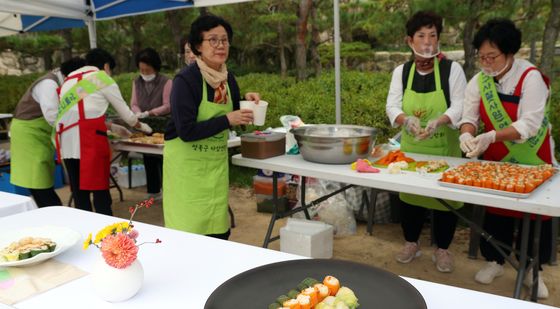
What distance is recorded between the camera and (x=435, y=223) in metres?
3.10

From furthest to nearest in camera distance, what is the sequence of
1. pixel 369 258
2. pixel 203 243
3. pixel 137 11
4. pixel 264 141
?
pixel 137 11, pixel 369 258, pixel 264 141, pixel 203 243

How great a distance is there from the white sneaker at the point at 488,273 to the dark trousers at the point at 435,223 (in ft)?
0.89

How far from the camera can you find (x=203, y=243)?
60.2 inches

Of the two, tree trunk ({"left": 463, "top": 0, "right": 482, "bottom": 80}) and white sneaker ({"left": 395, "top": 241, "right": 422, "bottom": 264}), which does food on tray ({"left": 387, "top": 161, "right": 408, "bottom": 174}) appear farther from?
tree trunk ({"left": 463, "top": 0, "right": 482, "bottom": 80})

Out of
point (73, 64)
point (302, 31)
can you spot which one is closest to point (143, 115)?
point (73, 64)

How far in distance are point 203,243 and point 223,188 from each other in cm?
109

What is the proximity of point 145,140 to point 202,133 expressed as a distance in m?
1.73

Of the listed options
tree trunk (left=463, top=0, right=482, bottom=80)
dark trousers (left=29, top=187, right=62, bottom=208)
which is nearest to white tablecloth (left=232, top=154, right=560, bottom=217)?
dark trousers (left=29, top=187, right=62, bottom=208)

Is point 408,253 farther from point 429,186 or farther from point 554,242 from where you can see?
point 429,186

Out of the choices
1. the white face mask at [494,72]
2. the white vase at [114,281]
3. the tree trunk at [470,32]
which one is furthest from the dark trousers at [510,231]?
the tree trunk at [470,32]

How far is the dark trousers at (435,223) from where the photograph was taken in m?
3.02

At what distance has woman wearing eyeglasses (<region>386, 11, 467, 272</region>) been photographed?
2.77 metres

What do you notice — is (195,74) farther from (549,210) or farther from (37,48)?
(37,48)

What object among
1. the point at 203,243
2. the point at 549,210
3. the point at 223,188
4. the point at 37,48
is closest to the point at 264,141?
the point at 223,188
